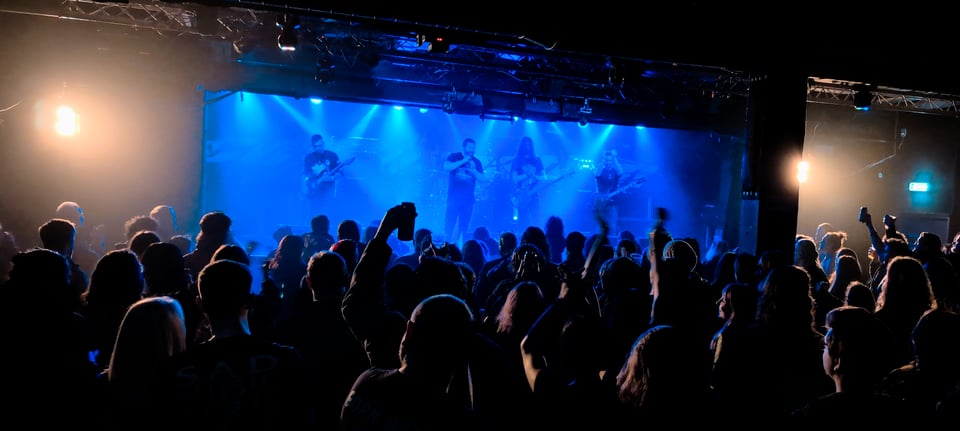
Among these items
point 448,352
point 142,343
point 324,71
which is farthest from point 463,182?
point 448,352

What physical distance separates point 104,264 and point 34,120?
7.24 m

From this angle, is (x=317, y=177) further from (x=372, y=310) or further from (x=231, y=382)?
(x=231, y=382)

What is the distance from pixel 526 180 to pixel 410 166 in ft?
10.4

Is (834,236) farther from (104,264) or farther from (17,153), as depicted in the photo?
(17,153)

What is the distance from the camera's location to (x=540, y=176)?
1397 centimetres

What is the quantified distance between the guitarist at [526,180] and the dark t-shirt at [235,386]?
11845 mm

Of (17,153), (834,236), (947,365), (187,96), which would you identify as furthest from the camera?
(187,96)

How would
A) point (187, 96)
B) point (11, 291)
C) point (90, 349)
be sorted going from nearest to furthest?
point (11, 291) < point (90, 349) < point (187, 96)

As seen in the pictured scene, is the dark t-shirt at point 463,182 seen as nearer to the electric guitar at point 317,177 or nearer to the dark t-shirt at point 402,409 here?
the electric guitar at point 317,177

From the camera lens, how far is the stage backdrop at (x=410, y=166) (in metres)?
14.2

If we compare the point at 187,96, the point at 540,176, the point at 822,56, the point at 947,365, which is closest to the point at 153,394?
the point at 947,365

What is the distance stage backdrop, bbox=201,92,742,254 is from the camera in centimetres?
1419

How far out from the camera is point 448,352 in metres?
1.87

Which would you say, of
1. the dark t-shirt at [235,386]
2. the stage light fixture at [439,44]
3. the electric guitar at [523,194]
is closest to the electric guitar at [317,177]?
the electric guitar at [523,194]
